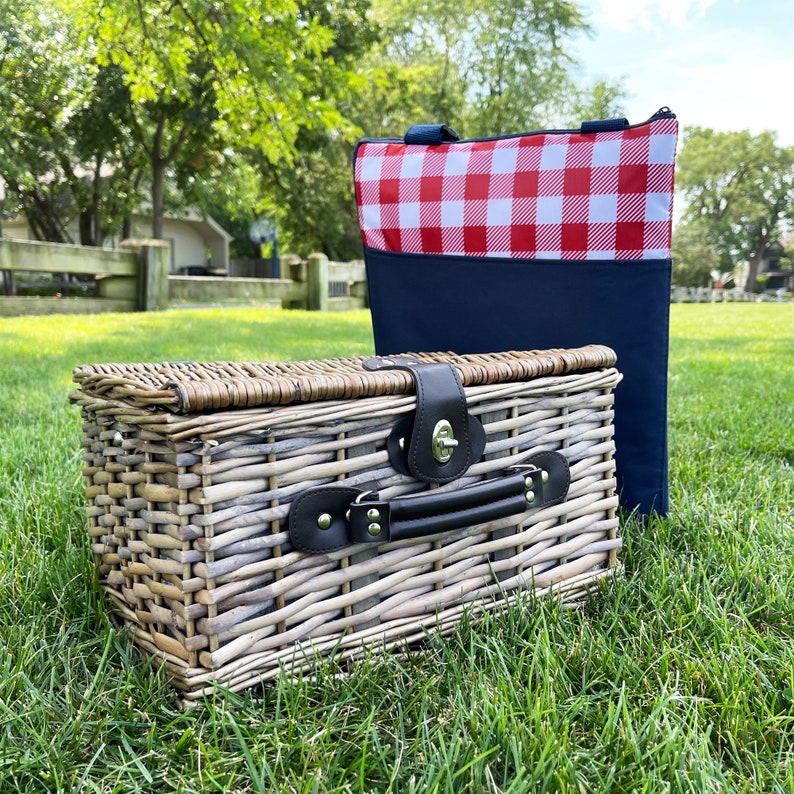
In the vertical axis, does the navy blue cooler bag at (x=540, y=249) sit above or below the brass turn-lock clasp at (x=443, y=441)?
above

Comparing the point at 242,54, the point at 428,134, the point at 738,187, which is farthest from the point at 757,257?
the point at 428,134

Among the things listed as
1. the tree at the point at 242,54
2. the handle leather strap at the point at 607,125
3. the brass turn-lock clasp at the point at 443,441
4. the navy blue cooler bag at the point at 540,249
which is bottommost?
the brass turn-lock clasp at the point at 443,441

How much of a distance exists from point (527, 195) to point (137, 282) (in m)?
7.20

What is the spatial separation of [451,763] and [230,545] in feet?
1.10

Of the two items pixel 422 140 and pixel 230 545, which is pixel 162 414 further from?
pixel 422 140

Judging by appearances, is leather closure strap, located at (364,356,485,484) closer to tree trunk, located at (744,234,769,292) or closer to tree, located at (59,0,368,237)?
tree, located at (59,0,368,237)

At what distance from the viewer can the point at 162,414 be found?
0.78 meters

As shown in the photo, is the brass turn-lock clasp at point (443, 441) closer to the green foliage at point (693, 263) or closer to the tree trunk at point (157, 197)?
the tree trunk at point (157, 197)

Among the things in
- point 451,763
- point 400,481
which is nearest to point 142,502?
point 400,481

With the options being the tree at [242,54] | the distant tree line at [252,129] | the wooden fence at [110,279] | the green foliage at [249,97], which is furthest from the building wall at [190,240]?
the tree at [242,54]

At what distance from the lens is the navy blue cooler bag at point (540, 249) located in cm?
127

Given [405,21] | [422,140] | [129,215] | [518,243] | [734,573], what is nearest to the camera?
[734,573]

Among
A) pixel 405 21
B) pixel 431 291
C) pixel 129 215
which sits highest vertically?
pixel 405 21

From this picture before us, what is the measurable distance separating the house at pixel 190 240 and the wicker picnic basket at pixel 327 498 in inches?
962
